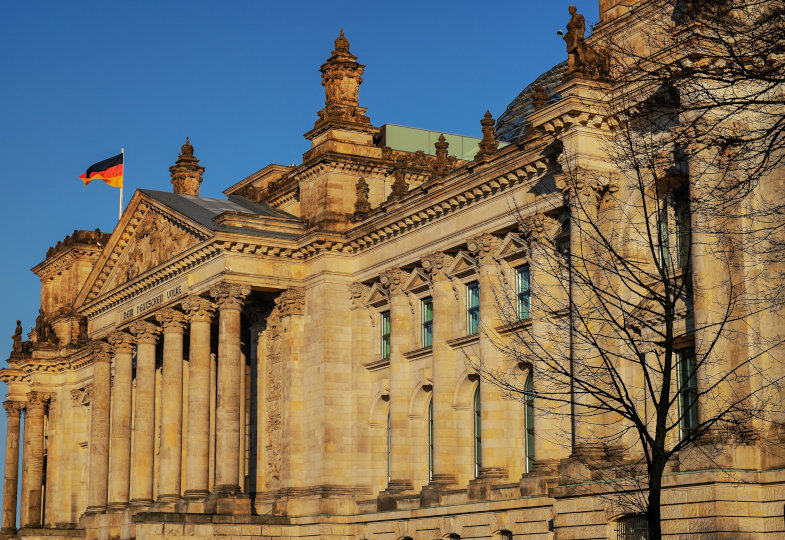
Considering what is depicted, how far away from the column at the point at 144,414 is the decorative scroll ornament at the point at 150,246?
2.52 metres

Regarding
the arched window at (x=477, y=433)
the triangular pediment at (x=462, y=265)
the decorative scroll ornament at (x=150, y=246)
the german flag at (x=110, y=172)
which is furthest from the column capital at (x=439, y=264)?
the german flag at (x=110, y=172)

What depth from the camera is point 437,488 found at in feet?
134

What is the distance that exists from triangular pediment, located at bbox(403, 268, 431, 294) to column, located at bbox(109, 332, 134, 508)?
15468mm

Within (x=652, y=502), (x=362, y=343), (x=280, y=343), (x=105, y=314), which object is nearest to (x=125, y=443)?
(x=105, y=314)

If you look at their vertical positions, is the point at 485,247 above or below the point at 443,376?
above

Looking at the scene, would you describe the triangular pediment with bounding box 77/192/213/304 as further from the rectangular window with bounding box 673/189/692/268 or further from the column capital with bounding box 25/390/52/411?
the rectangular window with bounding box 673/189/692/268

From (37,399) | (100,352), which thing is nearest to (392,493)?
(100,352)

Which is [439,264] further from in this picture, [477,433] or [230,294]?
[230,294]

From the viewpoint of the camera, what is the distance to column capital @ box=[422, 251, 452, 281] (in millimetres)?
42156

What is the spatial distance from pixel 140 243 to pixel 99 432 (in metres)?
9.26

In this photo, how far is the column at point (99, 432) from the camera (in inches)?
2210

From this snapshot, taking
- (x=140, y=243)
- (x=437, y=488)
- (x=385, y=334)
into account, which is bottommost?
(x=437, y=488)

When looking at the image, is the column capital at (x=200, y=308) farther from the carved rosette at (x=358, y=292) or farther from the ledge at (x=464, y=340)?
the ledge at (x=464, y=340)

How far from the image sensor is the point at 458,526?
39406mm
